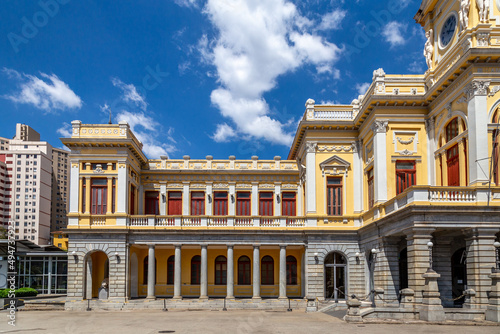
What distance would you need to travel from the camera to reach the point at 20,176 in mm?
119312

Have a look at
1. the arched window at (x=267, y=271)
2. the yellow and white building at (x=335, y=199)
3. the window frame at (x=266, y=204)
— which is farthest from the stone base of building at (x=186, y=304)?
the window frame at (x=266, y=204)

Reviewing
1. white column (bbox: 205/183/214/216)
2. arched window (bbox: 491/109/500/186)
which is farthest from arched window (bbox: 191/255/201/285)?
arched window (bbox: 491/109/500/186)

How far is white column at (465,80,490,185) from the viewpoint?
24578 millimetres

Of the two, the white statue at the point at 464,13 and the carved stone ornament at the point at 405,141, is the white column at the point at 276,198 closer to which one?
the carved stone ornament at the point at 405,141

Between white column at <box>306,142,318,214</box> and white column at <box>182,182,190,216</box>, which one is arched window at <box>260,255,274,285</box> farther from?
white column at <box>306,142,318,214</box>

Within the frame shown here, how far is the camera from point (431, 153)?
30.4m

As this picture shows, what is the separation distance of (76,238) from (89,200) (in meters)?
2.55

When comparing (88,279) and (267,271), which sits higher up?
(267,271)

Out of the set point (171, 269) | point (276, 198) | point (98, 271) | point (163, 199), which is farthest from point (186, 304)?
point (276, 198)

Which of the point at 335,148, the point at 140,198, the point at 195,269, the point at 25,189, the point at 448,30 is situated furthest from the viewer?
the point at 25,189

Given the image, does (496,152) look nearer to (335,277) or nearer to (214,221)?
(335,277)

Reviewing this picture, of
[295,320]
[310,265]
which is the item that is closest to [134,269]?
[310,265]

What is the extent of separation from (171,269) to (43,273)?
1395 cm

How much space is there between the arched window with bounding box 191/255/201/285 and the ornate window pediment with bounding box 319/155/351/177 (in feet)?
39.1
